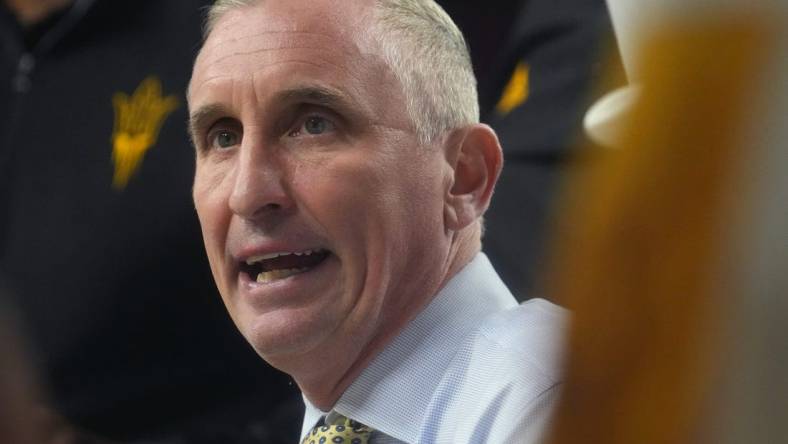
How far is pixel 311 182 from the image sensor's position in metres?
1.00

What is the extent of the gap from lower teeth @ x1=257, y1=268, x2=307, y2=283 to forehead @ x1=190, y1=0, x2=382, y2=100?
15cm

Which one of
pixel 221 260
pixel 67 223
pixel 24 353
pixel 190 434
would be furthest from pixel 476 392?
pixel 67 223

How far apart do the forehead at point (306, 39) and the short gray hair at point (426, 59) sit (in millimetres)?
15

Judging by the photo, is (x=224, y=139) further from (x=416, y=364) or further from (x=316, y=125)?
(x=416, y=364)

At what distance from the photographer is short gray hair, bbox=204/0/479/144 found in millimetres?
1016

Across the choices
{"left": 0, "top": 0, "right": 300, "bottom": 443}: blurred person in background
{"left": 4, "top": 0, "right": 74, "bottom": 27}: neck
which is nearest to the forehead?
{"left": 0, "top": 0, "right": 300, "bottom": 443}: blurred person in background

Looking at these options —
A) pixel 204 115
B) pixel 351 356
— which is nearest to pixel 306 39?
pixel 204 115

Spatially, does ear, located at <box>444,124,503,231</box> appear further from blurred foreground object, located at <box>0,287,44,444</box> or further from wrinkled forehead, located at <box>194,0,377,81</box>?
blurred foreground object, located at <box>0,287,44,444</box>

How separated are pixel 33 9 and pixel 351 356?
0.90 metres

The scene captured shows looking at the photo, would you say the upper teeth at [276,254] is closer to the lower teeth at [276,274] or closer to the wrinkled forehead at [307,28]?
the lower teeth at [276,274]

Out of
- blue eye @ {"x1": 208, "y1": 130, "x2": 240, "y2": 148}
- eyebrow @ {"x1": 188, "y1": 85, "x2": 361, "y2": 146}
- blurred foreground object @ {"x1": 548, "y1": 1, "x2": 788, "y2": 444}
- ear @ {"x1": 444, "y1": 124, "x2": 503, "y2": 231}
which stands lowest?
ear @ {"x1": 444, "y1": 124, "x2": 503, "y2": 231}

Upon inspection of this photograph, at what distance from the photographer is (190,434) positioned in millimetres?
1480

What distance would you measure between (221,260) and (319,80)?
165 millimetres

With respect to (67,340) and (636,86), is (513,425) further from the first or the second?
(67,340)
